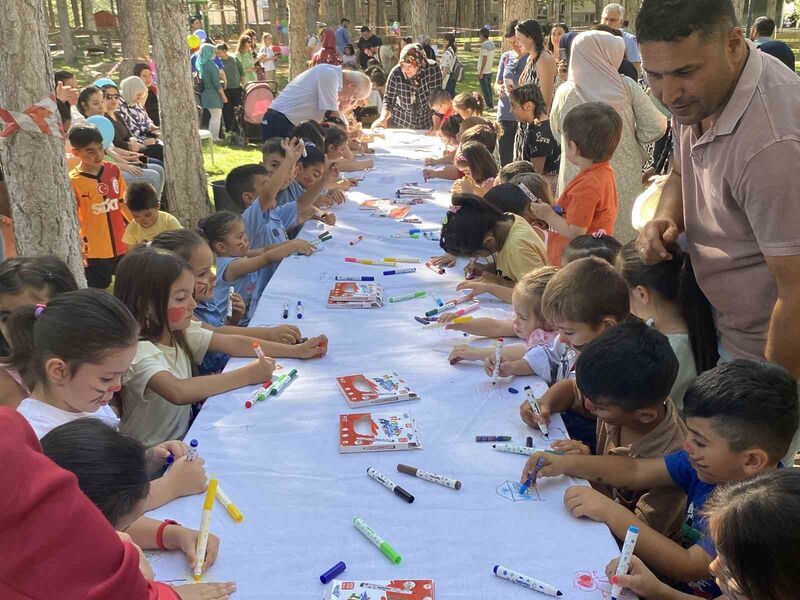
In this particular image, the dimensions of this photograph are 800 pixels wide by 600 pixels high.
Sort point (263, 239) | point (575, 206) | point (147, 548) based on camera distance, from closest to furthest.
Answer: point (147, 548), point (575, 206), point (263, 239)

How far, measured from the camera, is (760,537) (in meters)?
1.24

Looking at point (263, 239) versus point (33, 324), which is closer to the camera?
point (33, 324)

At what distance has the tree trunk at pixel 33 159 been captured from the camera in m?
3.61

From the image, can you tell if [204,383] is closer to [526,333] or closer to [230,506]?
[230,506]

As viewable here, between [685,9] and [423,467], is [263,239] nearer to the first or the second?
[423,467]

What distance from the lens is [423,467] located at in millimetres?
2027

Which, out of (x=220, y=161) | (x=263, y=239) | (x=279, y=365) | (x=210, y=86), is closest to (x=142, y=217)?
(x=263, y=239)

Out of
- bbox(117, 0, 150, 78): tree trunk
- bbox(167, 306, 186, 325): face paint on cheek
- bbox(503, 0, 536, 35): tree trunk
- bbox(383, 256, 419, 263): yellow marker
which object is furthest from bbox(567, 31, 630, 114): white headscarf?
bbox(117, 0, 150, 78): tree trunk

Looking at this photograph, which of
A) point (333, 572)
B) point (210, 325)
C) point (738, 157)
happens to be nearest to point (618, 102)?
point (738, 157)

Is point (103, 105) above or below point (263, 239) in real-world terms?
above

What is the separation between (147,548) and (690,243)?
6.05 ft

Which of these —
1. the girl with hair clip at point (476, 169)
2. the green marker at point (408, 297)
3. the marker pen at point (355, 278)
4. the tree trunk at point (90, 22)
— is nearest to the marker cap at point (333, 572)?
the green marker at point (408, 297)

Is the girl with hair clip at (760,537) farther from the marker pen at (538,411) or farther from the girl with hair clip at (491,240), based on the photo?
the girl with hair clip at (491,240)

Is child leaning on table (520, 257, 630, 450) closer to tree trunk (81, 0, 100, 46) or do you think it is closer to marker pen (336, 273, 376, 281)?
marker pen (336, 273, 376, 281)
